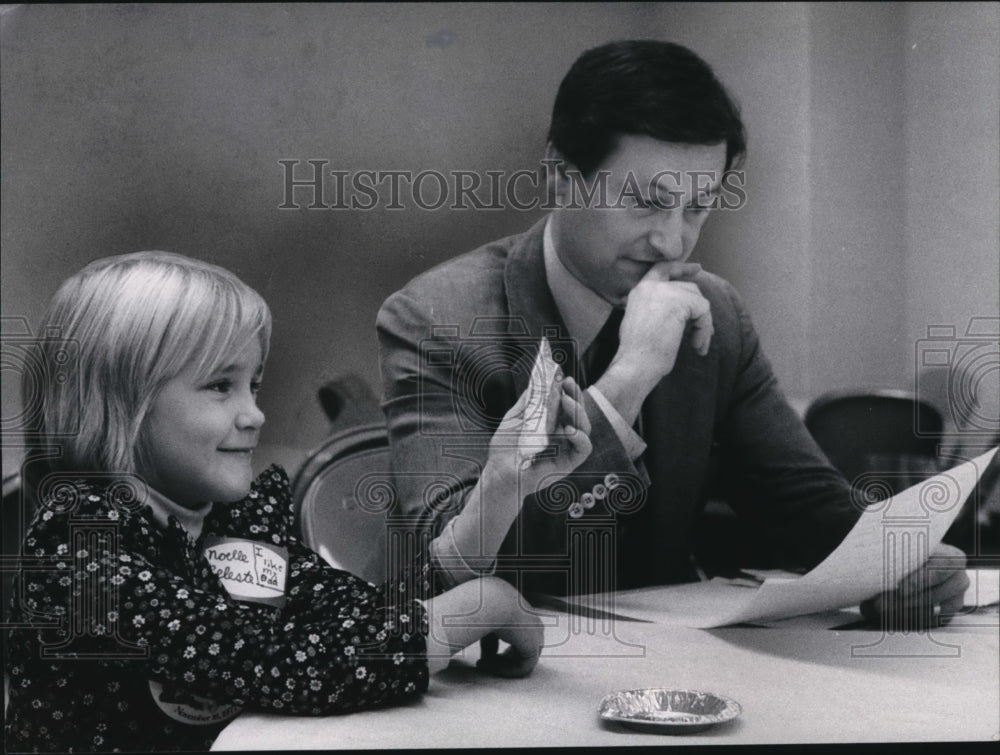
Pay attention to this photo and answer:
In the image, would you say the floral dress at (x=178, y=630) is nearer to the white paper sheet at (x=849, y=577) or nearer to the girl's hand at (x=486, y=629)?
the girl's hand at (x=486, y=629)

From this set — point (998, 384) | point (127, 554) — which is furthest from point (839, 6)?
point (127, 554)

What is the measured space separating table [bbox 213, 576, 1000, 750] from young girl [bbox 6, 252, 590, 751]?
0.14ft

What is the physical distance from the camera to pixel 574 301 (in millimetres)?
1885

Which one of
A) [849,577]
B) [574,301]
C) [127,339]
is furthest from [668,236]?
[127,339]

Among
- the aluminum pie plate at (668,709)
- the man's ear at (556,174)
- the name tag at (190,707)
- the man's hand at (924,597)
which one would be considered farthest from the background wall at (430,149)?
the aluminum pie plate at (668,709)

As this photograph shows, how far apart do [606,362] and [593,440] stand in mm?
121

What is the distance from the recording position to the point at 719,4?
6.37 feet

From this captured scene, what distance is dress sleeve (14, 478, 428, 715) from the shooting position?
4.91 feet

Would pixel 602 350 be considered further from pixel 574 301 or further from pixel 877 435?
pixel 877 435

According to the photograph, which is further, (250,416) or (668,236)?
(668,236)

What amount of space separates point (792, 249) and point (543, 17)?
0.54 m

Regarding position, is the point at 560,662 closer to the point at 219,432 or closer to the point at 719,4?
the point at 219,432

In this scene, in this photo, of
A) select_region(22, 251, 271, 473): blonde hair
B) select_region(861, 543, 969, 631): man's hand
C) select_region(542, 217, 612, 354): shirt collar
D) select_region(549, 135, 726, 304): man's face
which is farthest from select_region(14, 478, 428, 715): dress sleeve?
select_region(861, 543, 969, 631): man's hand

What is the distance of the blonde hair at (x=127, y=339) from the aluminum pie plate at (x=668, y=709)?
71cm
